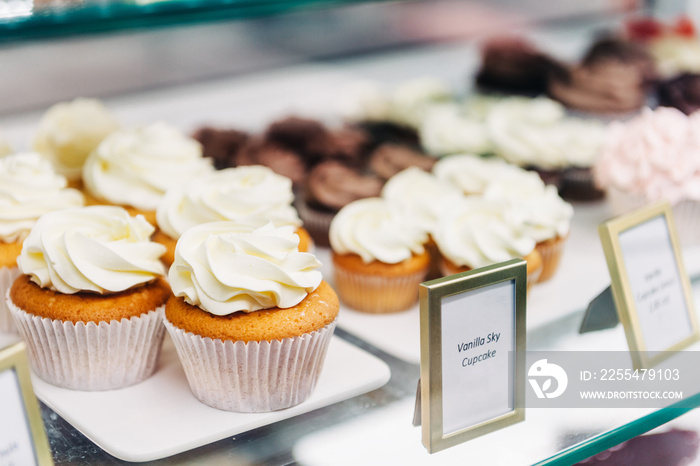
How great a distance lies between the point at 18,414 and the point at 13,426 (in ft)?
0.05

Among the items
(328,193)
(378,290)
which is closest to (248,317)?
(378,290)

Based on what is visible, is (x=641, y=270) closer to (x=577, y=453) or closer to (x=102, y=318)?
(x=577, y=453)

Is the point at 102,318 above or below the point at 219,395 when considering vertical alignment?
above

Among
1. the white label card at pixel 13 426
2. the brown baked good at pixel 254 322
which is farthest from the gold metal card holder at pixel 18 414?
the brown baked good at pixel 254 322

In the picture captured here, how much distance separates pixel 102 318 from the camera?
149 centimetres

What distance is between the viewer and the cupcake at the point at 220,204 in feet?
5.76

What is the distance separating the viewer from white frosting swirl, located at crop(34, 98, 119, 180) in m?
2.14

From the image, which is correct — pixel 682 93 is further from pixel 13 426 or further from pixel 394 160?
pixel 13 426

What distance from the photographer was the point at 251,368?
1456 mm

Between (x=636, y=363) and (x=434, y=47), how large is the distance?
1.86 m

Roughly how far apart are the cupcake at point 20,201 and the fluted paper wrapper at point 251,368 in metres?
0.41

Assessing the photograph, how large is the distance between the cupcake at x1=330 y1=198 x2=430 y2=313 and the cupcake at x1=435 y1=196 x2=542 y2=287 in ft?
0.24

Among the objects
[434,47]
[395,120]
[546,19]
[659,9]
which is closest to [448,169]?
[395,120]

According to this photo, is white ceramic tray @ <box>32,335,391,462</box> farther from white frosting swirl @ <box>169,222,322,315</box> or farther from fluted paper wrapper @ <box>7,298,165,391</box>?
white frosting swirl @ <box>169,222,322,315</box>
